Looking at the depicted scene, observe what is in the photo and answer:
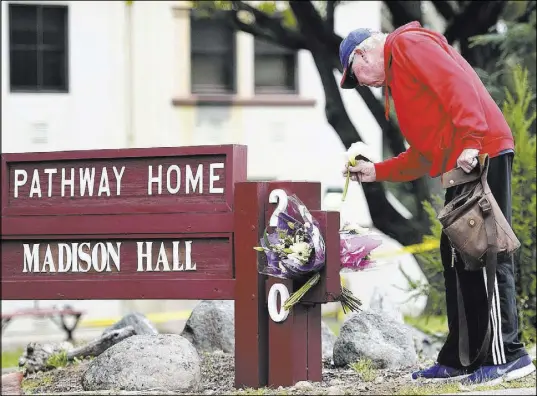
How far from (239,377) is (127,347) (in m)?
0.60

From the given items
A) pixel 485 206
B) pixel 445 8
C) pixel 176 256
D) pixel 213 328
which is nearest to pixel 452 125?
pixel 485 206

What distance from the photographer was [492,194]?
23.0ft

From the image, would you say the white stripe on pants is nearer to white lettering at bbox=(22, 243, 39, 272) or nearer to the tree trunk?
white lettering at bbox=(22, 243, 39, 272)

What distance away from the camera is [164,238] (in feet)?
24.7

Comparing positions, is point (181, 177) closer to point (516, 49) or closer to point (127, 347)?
point (127, 347)

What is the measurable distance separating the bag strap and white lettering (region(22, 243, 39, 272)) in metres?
2.34

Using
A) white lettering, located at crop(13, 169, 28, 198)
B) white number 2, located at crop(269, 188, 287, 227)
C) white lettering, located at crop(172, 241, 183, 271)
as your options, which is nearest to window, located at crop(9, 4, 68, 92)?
white lettering, located at crop(13, 169, 28, 198)

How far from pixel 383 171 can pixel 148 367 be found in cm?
156

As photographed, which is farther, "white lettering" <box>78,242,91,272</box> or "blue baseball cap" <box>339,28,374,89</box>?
"white lettering" <box>78,242,91,272</box>

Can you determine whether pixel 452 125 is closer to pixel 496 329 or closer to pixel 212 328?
pixel 496 329

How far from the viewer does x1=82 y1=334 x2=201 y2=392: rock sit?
7.25 meters

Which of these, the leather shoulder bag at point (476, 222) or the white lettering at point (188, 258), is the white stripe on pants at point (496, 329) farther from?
the white lettering at point (188, 258)

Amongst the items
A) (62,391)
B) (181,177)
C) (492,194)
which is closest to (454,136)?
(492,194)

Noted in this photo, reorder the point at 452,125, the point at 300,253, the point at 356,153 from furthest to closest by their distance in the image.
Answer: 1. the point at 356,153
2. the point at 300,253
3. the point at 452,125
